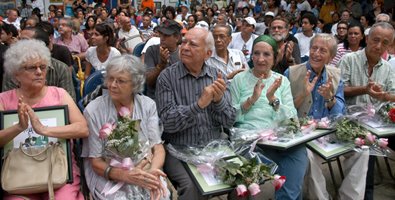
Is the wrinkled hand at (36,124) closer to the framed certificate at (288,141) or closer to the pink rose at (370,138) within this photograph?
the framed certificate at (288,141)

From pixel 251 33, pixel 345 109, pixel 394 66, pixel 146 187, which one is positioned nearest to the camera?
pixel 146 187

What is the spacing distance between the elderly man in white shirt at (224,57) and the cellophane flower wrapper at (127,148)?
2.03m

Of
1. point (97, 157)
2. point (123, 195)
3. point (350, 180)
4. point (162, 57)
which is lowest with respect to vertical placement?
point (350, 180)

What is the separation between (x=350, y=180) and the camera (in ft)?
11.4

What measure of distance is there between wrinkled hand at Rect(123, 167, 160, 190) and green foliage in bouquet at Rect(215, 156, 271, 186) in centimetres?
43

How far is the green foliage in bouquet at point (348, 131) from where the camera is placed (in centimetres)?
331

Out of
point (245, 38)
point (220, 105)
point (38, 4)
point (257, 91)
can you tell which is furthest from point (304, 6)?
point (220, 105)

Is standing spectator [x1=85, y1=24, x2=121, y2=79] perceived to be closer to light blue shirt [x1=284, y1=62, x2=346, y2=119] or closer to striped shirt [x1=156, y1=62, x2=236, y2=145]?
striped shirt [x1=156, y1=62, x2=236, y2=145]

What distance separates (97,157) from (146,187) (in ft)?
A: 1.32

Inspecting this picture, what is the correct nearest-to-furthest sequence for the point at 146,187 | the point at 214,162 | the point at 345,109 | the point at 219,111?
the point at 146,187 < the point at 214,162 < the point at 219,111 < the point at 345,109

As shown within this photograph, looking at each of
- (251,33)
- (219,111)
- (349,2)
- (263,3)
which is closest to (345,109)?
(219,111)

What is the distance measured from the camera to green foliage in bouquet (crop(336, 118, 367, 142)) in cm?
331

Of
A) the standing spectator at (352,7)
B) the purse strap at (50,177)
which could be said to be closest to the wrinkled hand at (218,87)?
the purse strap at (50,177)

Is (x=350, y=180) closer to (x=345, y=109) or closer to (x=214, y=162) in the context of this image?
(x=345, y=109)
